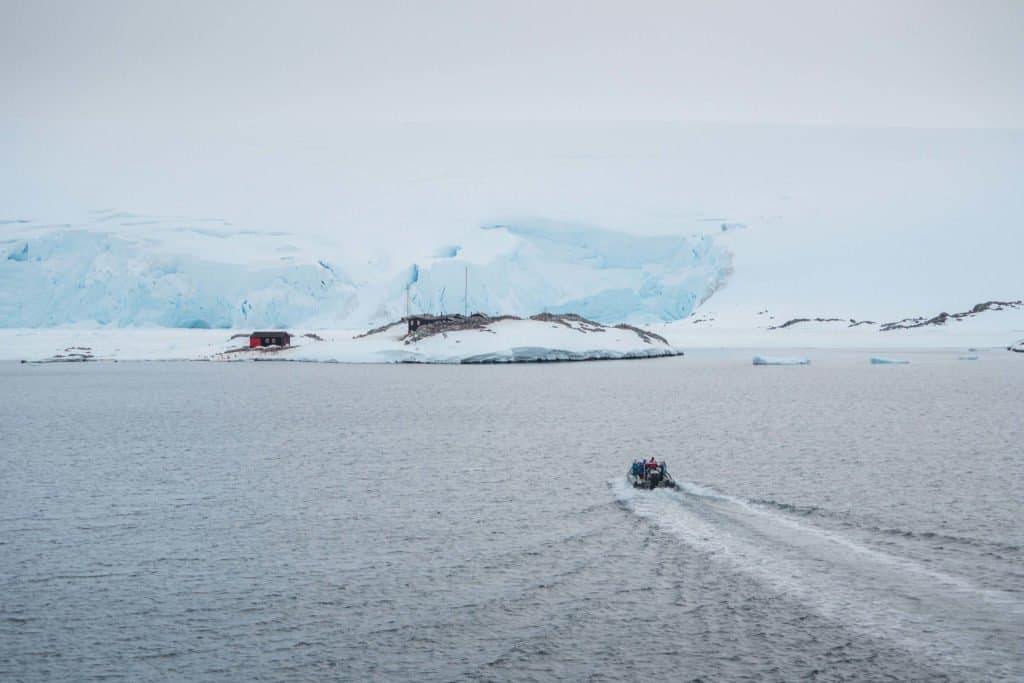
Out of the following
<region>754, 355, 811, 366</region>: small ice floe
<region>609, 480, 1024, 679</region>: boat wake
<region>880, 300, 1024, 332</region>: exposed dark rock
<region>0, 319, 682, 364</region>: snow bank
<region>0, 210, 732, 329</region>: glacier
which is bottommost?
<region>609, 480, 1024, 679</region>: boat wake

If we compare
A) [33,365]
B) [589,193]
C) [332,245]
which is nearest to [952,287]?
[589,193]

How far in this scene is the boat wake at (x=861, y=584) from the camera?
6176 millimetres

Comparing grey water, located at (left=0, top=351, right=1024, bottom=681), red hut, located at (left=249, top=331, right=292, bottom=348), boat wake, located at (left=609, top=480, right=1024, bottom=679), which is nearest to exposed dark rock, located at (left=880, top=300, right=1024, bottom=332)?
red hut, located at (left=249, top=331, right=292, bottom=348)

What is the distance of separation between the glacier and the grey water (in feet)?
117

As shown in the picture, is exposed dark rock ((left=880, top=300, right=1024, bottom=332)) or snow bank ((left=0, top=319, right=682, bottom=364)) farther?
exposed dark rock ((left=880, top=300, right=1024, bottom=332))

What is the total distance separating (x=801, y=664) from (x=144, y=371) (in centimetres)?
3977

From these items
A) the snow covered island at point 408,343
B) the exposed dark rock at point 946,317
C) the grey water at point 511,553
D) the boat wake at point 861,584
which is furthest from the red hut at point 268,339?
the boat wake at point 861,584

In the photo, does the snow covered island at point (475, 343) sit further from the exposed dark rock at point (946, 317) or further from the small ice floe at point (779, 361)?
the exposed dark rock at point (946, 317)

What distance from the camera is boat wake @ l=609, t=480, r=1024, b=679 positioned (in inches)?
243

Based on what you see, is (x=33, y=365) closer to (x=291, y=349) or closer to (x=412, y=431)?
(x=291, y=349)

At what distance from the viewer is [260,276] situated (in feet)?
177

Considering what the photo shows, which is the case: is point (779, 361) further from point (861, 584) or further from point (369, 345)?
point (861, 584)

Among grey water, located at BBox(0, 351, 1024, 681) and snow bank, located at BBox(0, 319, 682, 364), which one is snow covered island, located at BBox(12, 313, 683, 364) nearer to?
snow bank, located at BBox(0, 319, 682, 364)

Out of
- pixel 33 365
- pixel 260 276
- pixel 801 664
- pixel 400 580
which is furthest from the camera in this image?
pixel 260 276
